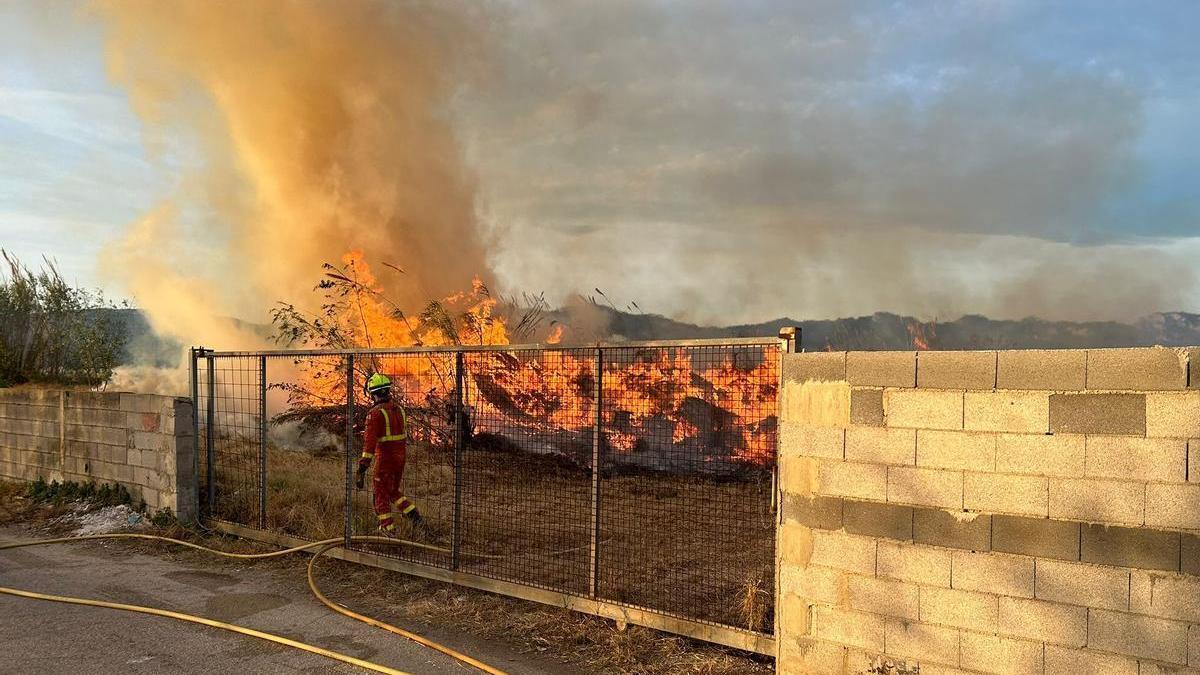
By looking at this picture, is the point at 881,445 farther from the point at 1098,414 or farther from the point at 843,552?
the point at 1098,414

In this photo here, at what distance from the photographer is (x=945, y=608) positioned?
146 inches

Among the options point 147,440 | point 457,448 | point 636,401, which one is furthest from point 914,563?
point 147,440

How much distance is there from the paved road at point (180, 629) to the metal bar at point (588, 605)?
1.93 feet

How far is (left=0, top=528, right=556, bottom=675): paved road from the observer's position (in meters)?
4.79

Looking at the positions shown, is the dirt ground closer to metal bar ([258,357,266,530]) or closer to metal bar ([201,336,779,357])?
metal bar ([258,357,266,530])

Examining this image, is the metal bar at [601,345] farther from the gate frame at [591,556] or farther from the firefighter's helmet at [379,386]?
the firefighter's helmet at [379,386]

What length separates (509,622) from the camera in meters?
5.47

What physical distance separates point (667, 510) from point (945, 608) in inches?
232

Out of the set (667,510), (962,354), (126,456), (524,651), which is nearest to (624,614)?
(524,651)

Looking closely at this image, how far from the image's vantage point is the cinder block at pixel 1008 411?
11.4 ft

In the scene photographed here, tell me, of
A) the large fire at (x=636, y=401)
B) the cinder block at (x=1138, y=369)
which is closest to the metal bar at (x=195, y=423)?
the large fire at (x=636, y=401)

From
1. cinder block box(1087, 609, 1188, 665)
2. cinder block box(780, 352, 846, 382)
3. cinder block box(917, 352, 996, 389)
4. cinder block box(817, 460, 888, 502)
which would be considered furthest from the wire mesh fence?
cinder block box(1087, 609, 1188, 665)

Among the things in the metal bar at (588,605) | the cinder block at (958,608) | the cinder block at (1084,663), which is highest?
the cinder block at (958,608)

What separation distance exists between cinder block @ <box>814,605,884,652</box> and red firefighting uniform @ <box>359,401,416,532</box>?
450 centimetres
